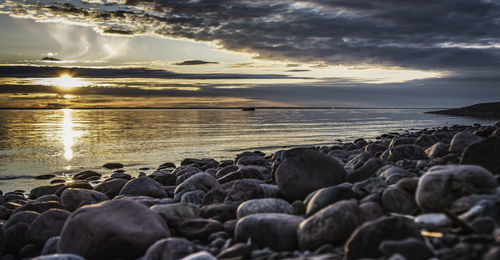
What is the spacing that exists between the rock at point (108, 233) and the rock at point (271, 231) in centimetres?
97

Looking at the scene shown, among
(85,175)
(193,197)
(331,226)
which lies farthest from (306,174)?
(85,175)

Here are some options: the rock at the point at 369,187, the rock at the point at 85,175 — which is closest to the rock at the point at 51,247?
the rock at the point at 369,187

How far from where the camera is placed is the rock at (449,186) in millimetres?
3633

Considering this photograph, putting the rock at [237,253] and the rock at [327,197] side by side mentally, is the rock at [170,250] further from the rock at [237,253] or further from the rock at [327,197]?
the rock at [327,197]

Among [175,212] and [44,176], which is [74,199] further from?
[44,176]

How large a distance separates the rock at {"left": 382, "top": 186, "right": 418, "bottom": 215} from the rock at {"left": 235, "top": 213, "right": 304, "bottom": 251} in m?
0.96

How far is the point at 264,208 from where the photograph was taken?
195 inches

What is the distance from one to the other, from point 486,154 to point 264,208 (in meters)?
2.88

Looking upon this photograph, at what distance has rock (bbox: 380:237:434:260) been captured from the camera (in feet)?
8.64

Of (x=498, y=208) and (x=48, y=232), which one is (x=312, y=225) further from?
(x=48, y=232)

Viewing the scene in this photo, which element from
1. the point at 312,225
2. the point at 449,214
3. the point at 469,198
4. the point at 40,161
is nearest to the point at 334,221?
the point at 312,225

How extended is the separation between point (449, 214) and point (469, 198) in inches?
22.2

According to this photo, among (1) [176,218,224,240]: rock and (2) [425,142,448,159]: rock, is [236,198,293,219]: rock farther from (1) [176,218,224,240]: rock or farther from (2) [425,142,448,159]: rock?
(2) [425,142,448,159]: rock

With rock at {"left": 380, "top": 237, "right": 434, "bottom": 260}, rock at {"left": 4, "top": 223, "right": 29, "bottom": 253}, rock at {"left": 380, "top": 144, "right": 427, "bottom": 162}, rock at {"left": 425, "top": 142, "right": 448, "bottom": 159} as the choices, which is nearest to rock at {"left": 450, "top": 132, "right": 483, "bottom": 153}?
rock at {"left": 425, "top": 142, "right": 448, "bottom": 159}
